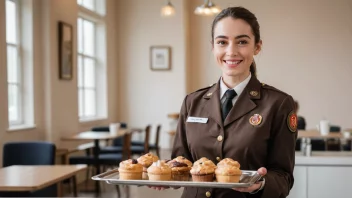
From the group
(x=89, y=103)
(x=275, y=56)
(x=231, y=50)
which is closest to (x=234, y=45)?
(x=231, y=50)

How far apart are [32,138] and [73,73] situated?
59.7 inches

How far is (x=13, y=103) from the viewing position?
6.30 meters

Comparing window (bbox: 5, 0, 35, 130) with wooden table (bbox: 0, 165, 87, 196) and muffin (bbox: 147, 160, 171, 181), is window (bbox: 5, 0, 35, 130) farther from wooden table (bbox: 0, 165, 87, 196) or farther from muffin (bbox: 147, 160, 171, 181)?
muffin (bbox: 147, 160, 171, 181)

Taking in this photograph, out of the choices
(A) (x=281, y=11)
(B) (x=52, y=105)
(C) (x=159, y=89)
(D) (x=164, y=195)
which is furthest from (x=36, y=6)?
(A) (x=281, y=11)

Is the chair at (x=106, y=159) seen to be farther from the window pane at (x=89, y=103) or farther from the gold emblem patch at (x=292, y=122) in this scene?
the gold emblem patch at (x=292, y=122)

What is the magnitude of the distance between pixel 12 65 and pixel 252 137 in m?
5.29

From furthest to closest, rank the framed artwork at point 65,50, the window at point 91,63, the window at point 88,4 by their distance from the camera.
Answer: the window at point 91,63 → the window at point 88,4 → the framed artwork at point 65,50

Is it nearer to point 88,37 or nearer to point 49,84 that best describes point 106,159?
point 49,84

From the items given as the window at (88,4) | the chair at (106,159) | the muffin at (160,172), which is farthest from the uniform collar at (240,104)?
the window at (88,4)

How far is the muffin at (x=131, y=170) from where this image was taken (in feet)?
5.03

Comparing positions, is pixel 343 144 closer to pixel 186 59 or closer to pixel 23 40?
pixel 186 59

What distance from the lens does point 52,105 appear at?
6.82 m

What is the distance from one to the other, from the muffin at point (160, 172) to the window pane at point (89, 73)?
762 cm

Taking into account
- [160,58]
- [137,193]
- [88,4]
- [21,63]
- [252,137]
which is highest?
[88,4]
